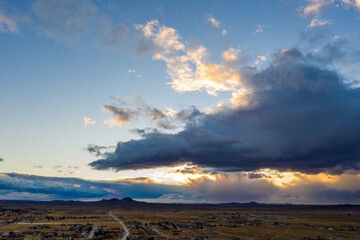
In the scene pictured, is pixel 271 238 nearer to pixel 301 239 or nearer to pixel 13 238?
pixel 301 239

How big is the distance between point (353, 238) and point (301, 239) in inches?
913

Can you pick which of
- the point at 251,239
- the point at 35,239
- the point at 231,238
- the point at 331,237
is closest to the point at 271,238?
the point at 251,239

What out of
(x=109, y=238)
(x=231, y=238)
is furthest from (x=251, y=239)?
(x=109, y=238)

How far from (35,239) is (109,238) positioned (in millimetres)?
25071

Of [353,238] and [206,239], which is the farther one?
[353,238]

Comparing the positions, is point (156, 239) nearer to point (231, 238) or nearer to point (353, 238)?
point (231, 238)

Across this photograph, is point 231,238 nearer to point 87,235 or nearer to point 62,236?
point 87,235

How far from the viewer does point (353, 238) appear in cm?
10906

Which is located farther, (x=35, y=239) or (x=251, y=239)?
(x=251, y=239)

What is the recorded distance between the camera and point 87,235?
107250mm

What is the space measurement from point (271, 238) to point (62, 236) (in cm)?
7850

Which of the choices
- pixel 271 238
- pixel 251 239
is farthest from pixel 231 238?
pixel 271 238

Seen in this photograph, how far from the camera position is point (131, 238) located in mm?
98938

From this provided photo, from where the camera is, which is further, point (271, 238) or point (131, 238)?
point (271, 238)
